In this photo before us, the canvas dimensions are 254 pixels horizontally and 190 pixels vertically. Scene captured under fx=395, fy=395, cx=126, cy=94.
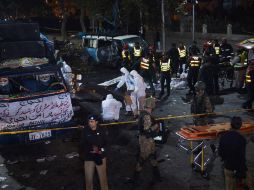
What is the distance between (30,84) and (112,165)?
3.85 meters

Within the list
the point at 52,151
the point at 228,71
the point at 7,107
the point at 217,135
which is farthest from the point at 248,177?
the point at 228,71

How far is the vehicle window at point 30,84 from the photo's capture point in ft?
35.7

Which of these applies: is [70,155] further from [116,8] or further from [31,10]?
[31,10]

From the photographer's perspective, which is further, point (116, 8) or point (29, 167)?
point (116, 8)

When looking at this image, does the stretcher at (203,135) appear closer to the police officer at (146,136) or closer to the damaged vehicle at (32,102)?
the police officer at (146,136)

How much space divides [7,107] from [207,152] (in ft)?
17.0

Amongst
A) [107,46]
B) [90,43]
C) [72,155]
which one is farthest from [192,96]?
[90,43]

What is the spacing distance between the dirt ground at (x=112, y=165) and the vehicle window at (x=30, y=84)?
153 centimetres

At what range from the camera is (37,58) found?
512 inches

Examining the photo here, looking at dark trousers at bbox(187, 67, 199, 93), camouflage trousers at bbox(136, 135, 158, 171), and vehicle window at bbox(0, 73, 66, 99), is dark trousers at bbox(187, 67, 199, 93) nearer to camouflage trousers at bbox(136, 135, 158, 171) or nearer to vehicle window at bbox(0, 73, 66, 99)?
vehicle window at bbox(0, 73, 66, 99)

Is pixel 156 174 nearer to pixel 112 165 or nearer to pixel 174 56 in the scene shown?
pixel 112 165

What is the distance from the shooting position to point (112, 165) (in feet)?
30.9

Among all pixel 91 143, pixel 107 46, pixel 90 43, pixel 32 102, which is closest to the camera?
pixel 91 143

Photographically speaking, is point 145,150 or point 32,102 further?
point 32,102
